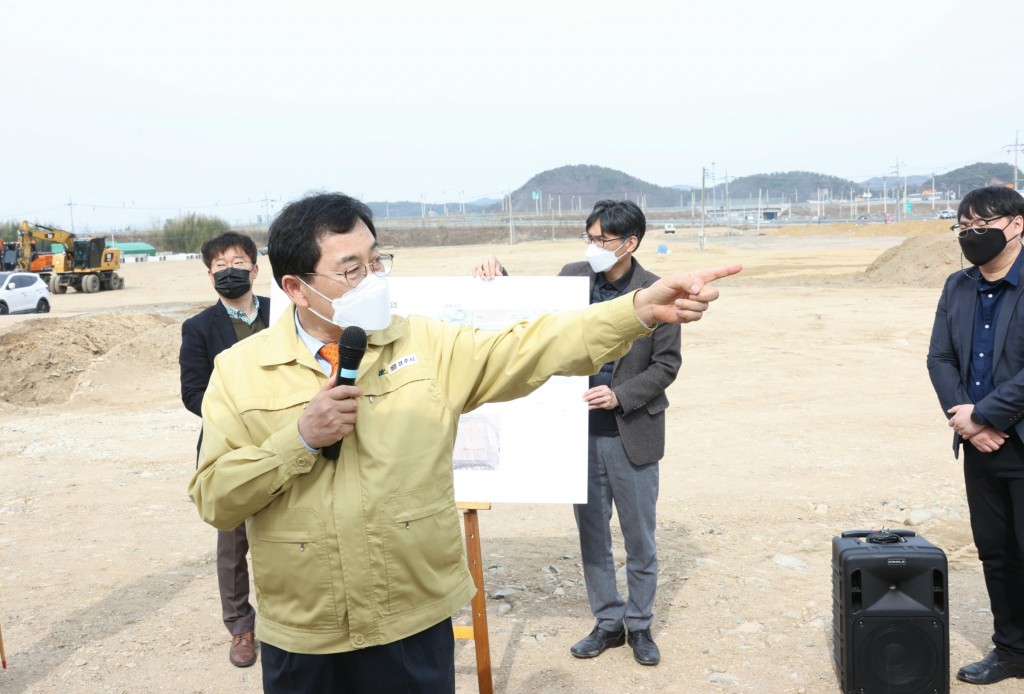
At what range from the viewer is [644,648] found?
15.8 feet

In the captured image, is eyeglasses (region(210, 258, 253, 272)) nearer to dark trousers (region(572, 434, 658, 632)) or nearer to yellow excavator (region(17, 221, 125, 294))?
dark trousers (region(572, 434, 658, 632))

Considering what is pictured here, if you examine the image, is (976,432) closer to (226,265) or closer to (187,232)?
(226,265)

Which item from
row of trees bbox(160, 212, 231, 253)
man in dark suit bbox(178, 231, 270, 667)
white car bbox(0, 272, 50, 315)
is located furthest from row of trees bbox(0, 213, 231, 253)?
man in dark suit bbox(178, 231, 270, 667)

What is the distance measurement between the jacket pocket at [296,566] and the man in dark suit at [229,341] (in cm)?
241

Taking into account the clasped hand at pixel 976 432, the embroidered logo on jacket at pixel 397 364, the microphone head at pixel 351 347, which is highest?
the microphone head at pixel 351 347

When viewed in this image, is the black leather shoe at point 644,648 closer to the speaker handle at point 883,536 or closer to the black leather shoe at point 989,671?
the speaker handle at point 883,536

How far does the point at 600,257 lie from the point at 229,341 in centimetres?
200

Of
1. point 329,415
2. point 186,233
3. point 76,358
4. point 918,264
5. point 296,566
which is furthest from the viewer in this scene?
point 186,233

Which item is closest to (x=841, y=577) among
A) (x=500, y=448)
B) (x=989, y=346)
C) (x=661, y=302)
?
(x=989, y=346)

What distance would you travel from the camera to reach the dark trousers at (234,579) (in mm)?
4887

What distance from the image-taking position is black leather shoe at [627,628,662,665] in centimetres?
476

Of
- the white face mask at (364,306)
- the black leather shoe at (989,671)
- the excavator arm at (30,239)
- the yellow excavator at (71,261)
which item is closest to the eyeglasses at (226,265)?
the white face mask at (364,306)

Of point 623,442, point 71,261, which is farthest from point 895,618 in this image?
point 71,261

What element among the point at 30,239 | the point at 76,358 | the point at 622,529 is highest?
the point at 30,239
